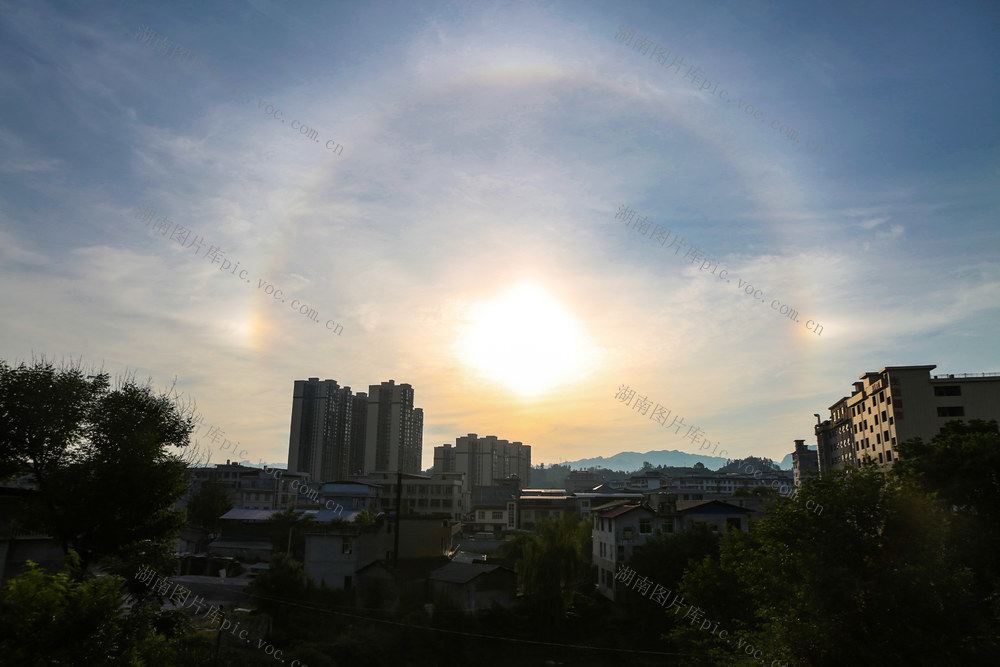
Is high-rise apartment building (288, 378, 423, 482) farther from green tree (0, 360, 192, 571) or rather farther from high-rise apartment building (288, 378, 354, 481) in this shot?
green tree (0, 360, 192, 571)

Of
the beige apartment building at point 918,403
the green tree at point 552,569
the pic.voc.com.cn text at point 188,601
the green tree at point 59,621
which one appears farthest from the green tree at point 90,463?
the beige apartment building at point 918,403

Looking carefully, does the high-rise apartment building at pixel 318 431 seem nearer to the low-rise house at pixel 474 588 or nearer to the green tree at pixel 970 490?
the low-rise house at pixel 474 588

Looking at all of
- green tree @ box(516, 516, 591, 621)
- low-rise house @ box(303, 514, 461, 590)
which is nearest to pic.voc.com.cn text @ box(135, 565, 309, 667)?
low-rise house @ box(303, 514, 461, 590)

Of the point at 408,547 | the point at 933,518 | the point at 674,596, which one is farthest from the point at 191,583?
the point at 933,518

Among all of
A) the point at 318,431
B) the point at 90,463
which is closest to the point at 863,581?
the point at 90,463

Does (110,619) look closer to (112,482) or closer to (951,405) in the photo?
(112,482)

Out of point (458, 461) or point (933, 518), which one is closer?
point (933, 518)
